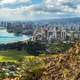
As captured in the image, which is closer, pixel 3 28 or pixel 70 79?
pixel 70 79

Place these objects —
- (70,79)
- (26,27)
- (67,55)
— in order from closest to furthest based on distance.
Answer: (70,79) < (67,55) < (26,27)

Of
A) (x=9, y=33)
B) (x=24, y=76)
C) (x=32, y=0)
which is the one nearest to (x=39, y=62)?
(x=24, y=76)

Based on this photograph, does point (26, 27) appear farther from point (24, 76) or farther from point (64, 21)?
point (24, 76)

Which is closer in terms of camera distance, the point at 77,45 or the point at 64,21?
the point at 77,45

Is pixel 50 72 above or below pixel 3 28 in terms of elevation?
above

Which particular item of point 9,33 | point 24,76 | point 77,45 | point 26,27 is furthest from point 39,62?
point 26,27

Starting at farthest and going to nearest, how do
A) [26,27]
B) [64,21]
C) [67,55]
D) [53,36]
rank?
[64,21], [26,27], [53,36], [67,55]

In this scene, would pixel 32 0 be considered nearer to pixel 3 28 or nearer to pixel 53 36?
pixel 3 28

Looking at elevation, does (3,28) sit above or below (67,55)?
below

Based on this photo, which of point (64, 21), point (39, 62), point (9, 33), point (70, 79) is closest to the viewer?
point (70, 79)
